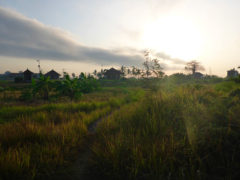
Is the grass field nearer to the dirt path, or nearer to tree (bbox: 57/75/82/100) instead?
the dirt path

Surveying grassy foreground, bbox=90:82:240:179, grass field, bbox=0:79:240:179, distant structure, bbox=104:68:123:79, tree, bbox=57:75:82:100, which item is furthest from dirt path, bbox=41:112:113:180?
distant structure, bbox=104:68:123:79

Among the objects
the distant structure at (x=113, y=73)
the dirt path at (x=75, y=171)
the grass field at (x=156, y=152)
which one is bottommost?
the dirt path at (x=75, y=171)

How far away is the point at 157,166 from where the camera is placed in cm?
303

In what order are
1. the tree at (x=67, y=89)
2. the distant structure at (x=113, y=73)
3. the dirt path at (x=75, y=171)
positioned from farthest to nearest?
the distant structure at (x=113, y=73) → the tree at (x=67, y=89) → the dirt path at (x=75, y=171)

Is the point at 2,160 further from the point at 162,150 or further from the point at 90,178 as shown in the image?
the point at 162,150

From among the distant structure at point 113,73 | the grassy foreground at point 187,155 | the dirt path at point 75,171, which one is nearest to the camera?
the grassy foreground at point 187,155

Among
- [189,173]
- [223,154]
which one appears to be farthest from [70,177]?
[223,154]

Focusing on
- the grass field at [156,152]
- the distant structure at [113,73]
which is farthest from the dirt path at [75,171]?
the distant structure at [113,73]

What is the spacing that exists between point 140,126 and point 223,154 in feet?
9.13

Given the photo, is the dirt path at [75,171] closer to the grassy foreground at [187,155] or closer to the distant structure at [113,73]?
the grassy foreground at [187,155]

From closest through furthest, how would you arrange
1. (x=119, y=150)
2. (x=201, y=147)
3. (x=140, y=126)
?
(x=201, y=147) < (x=119, y=150) < (x=140, y=126)

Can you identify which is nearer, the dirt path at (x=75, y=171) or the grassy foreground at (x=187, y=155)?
the grassy foreground at (x=187, y=155)

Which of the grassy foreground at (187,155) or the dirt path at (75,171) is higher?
Result: the grassy foreground at (187,155)

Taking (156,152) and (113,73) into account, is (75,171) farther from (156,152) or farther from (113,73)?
(113,73)
